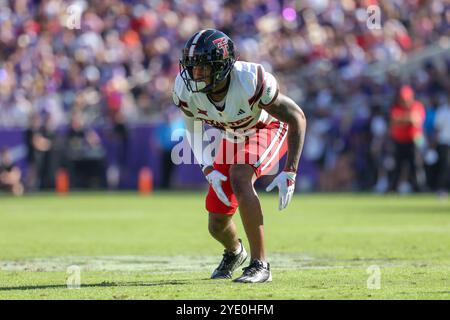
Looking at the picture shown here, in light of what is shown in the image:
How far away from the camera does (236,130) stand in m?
8.39

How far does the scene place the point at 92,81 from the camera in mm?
25531

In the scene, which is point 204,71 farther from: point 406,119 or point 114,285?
point 406,119

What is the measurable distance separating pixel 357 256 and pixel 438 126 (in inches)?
462

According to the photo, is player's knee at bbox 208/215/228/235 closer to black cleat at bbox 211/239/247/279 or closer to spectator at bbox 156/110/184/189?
black cleat at bbox 211/239/247/279

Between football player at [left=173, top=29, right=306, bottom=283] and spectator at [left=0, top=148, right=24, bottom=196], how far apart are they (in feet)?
51.7

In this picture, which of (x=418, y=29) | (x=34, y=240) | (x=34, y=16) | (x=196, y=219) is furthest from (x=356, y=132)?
(x=34, y=240)

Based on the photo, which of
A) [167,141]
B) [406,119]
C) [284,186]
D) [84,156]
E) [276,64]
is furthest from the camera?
[84,156]

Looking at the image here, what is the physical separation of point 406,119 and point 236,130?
1272 centimetres

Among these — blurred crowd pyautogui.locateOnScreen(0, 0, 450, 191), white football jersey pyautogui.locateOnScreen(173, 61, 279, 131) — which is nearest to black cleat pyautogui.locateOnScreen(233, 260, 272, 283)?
white football jersey pyautogui.locateOnScreen(173, 61, 279, 131)

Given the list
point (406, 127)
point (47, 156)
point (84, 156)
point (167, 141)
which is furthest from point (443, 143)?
point (47, 156)

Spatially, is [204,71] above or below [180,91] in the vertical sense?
above

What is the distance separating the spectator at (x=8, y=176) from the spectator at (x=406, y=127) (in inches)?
339

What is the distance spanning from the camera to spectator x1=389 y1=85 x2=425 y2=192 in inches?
805
